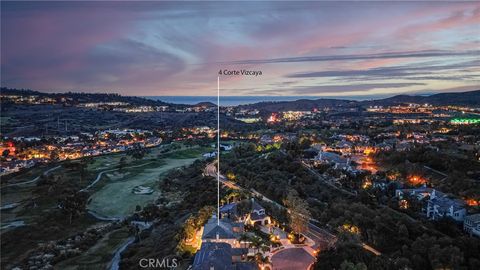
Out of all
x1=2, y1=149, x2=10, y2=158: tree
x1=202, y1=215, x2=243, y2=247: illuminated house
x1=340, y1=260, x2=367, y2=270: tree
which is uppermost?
x1=340, y1=260, x2=367, y2=270: tree

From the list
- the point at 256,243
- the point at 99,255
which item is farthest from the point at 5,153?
the point at 256,243

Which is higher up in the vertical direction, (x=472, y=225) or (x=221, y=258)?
(x=221, y=258)

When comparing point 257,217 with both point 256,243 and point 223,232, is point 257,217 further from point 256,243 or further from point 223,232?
point 256,243

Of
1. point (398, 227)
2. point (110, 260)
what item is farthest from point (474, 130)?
point (110, 260)

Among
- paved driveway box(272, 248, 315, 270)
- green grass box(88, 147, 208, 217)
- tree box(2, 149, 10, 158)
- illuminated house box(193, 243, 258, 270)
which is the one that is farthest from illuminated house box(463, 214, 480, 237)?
tree box(2, 149, 10, 158)

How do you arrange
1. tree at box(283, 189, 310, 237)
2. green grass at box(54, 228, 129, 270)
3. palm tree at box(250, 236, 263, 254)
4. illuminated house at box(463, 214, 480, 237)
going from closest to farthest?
1. palm tree at box(250, 236, 263, 254)
2. tree at box(283, 189, 310, 237)
3. illuminated house at box(463, 214, 480, 237)
4. green grass at box(54, 228, 129, 270)

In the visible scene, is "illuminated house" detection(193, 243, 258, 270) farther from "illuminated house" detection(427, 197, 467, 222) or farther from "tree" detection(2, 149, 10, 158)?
"tree" detection(2, 149, 10, 158)

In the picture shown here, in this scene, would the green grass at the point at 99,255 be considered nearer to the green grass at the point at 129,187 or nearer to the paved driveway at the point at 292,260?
the green grass at the point at 129,187

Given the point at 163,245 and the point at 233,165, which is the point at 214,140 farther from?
the point at 163,245

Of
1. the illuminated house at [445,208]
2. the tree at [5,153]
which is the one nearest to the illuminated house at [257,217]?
the illuminated house at [445,208]
